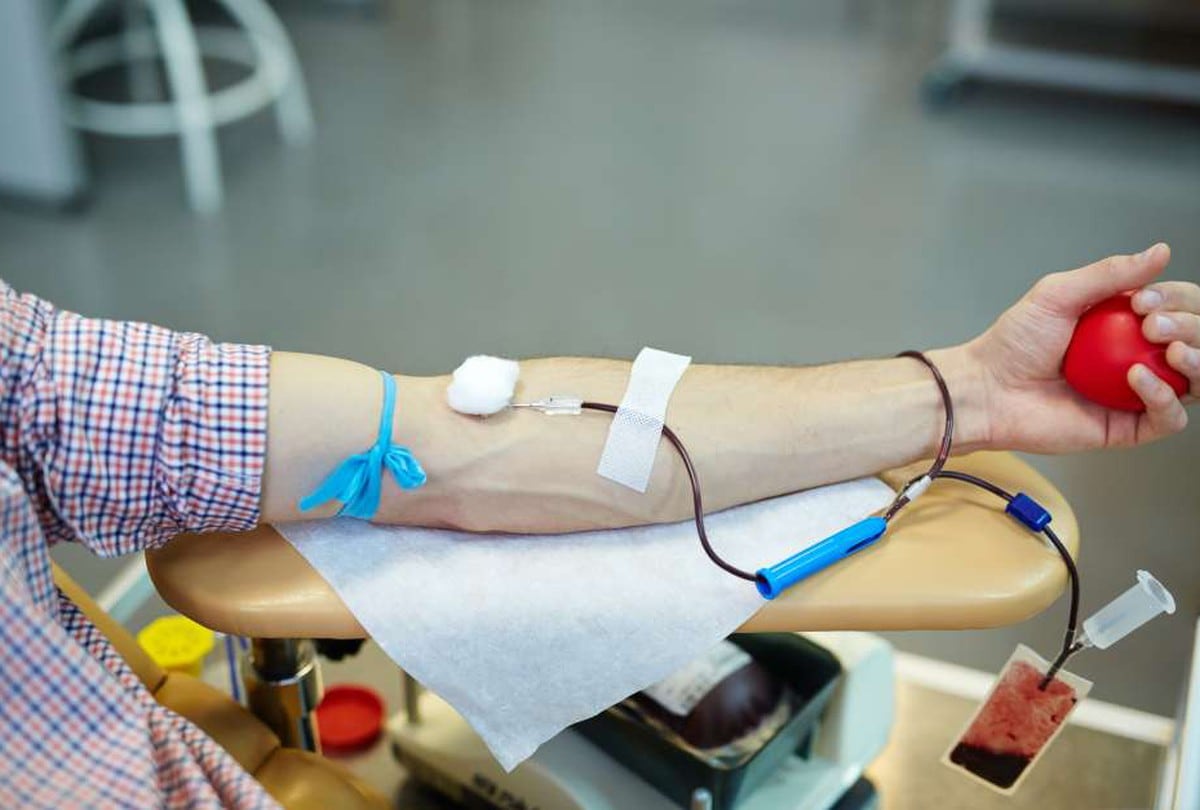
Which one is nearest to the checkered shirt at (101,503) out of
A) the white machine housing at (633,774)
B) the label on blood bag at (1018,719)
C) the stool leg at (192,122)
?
the white machine housing at (633,774)

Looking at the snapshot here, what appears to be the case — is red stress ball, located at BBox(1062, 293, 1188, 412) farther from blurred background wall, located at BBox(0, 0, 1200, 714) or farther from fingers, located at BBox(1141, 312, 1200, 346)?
blurred background wall, located at BBox(0, 0, 1200, 714)

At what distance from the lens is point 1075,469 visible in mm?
1698

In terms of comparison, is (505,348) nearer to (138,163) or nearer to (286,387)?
(138,163)

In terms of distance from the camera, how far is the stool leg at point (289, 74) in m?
3.04

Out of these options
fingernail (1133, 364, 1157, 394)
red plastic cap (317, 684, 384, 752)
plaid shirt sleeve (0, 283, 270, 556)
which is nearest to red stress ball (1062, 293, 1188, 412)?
fingernail (1133, 364, 1157, 394)

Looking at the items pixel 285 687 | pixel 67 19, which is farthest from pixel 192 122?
pixel 285 687

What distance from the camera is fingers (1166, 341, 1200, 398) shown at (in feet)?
3.00

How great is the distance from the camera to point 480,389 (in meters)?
0.97

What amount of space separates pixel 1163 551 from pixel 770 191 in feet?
5.70

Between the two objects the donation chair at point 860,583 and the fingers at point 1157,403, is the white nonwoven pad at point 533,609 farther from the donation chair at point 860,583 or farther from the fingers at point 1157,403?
the fingers at point 1157,403

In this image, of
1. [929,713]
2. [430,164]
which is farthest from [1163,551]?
[430,164]

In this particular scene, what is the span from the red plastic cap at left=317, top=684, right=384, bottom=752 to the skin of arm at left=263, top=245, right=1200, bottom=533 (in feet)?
1.53

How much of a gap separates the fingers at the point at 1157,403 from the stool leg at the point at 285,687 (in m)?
0.69

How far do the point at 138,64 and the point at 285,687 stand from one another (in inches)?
104
